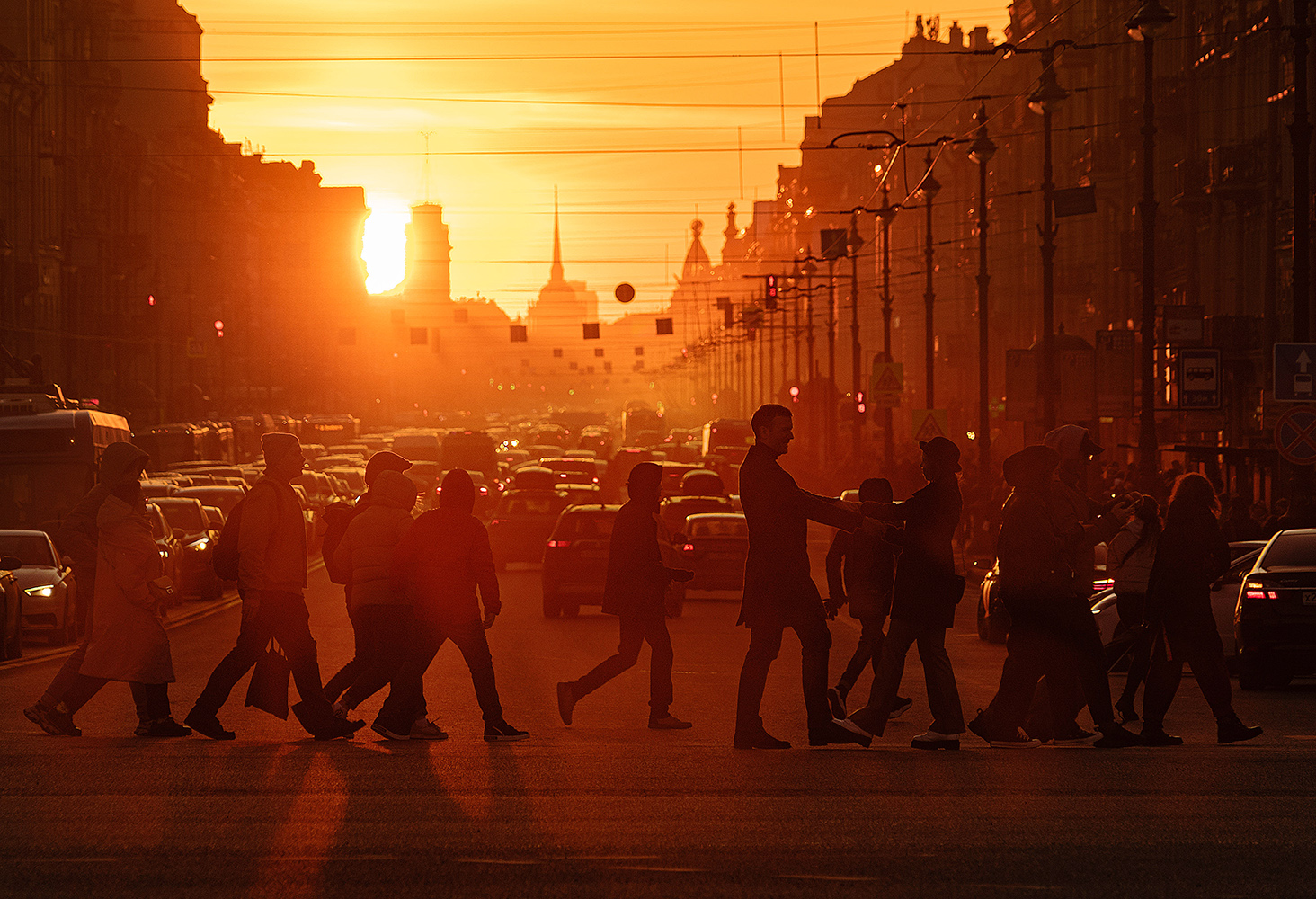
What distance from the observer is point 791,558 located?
11.3 metres

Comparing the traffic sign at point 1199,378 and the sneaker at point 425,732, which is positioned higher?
the traffic sign at point 1199,378

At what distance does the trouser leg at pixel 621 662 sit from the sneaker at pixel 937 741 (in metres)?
2.38

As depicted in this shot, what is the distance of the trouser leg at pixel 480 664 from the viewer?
12.2 meters

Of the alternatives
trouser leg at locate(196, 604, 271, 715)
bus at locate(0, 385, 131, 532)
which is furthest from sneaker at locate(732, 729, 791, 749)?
bus at locate(0, 385, 131, 532)

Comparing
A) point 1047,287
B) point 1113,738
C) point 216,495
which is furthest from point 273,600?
point 1047,287

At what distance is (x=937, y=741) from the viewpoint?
11.4 m

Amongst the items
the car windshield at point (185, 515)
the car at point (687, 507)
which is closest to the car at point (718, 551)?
the car at point (687, 507)

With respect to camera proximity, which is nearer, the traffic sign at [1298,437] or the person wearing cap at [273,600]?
the person wearing cap at [273,600]

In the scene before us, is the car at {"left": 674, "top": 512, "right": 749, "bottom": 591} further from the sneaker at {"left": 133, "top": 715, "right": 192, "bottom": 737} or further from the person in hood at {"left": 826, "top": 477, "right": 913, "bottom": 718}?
the sneaker at {"left": 133, "top": 715, "right": 192, "bottom": 737}

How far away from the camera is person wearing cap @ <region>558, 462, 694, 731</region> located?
42.5 ft

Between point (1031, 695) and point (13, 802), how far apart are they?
6.22m

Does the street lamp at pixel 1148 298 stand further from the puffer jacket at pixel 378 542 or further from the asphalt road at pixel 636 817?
the puffer jacket at pixel 378 542

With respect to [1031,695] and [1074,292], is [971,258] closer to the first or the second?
[1074,292]

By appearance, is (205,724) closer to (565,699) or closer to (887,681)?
(565,699)
